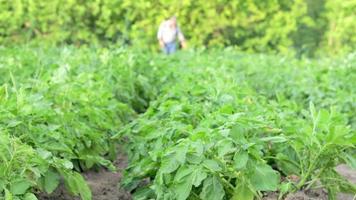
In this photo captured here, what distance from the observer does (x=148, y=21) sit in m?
15.0

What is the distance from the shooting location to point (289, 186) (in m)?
3.08

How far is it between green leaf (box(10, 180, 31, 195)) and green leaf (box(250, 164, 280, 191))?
960mm

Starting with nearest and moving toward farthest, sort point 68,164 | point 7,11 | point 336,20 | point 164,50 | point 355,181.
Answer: point 68,164
point 355,181
point 164,50
point 7,11
point 336,20

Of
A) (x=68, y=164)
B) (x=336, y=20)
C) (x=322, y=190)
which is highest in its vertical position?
(x=68, y=164)

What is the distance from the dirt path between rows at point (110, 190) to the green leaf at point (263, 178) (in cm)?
36

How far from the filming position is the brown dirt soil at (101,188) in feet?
11.9

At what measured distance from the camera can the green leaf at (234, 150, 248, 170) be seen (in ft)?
9.24

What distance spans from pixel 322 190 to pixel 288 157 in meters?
0.43

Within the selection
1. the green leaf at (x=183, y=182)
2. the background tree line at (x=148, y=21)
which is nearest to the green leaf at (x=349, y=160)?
the green leaf at (x=183, y=182)

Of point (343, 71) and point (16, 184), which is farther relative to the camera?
point (343, 71)

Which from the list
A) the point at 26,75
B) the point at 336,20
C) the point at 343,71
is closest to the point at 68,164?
the point at 26,75

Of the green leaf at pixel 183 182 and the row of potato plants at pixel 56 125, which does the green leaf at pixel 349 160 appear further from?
the row of potato plants at pixel 56 125

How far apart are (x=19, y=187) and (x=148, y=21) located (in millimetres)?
12466

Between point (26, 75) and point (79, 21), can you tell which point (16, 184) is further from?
point (79, 21)
